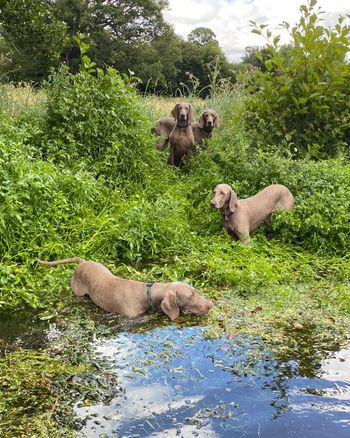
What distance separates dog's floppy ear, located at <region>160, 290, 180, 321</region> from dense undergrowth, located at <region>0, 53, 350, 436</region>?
34cm

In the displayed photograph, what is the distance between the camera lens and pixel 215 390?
138 inches

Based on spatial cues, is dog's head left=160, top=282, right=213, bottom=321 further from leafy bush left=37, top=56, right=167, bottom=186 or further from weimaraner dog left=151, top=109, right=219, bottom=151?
weimaraner dog left=151, top=109, right=219, bottom=151

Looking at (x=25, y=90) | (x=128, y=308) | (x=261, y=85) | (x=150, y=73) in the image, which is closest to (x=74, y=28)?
(x=150, y=73)

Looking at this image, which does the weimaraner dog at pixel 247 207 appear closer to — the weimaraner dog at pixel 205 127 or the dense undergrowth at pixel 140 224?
the dense undergrowth at pixel 140 224

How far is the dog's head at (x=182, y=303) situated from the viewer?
4391 mm

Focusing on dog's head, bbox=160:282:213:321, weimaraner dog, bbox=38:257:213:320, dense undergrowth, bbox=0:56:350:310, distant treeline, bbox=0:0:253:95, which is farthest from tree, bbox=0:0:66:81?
distant treeline, bbox=0:0:253:95

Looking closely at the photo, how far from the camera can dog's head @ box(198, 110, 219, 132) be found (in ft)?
32.3

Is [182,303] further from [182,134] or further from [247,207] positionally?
[182,134]

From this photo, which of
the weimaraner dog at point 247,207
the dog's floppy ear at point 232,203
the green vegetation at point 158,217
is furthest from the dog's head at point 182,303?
the dog's floppy ear at point 232,203

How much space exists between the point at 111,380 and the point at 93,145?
17.8 ft

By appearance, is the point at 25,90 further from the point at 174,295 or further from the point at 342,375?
the point at 342,375

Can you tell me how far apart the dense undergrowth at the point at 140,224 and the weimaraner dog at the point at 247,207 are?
17 cm

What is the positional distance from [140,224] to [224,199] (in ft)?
3.53

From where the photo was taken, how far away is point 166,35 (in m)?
38.7
